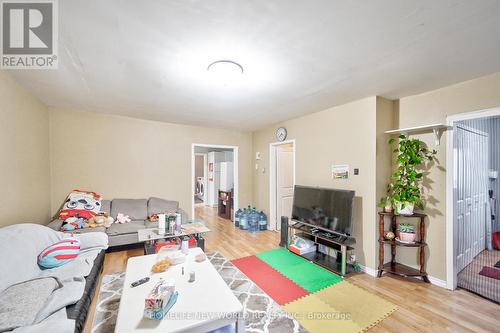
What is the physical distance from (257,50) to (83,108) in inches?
137

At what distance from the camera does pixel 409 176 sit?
256 centimetres

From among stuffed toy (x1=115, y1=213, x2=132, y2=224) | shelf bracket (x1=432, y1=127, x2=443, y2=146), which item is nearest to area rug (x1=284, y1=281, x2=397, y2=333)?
shelf bracket (x1=432, y1=127, x2=443, y2=146)

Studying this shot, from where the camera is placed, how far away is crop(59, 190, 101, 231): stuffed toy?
→ 122 inches

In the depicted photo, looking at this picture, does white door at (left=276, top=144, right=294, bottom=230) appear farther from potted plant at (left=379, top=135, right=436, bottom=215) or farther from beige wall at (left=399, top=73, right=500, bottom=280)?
beige wall at (left=399, top=73, right=500, bottom=280)

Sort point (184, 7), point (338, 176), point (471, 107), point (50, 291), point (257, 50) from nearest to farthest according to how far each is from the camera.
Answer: point (184, 7)
point (50, 291)
point (257, 50)
point (471, 107)
point (338, 176)

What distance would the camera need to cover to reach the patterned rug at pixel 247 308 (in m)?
1.81

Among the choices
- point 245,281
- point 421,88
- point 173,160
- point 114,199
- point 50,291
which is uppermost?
point 421,88

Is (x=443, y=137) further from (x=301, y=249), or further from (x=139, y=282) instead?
(x=139, y=282)

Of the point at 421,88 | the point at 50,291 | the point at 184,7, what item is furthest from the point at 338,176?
the point at 50,291

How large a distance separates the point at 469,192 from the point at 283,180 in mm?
3063

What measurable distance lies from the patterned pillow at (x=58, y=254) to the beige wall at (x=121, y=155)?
1.87m

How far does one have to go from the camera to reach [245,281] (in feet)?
8.38

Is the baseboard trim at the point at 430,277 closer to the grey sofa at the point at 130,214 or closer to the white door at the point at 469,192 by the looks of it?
the white door at the point at 469,192

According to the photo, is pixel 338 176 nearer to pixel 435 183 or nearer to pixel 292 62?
pixel 435 183
